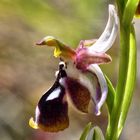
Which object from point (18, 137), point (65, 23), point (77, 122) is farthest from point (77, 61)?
point (65, 23)

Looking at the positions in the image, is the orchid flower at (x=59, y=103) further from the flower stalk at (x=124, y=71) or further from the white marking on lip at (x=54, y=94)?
the flower stalk at (x=124, y=71)

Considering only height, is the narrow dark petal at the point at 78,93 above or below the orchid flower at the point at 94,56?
below

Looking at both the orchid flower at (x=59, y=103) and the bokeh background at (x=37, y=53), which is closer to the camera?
the orchid flower at (x=59, y=103)

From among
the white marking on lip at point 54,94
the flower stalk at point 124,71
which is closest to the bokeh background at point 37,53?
the flower stalk at point 124,71

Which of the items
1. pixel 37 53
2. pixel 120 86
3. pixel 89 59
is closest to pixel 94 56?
pixel 89 59

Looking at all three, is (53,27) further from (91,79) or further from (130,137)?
(91,79)

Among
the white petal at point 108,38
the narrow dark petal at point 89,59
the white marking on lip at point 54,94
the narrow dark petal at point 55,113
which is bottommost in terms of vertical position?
the narrow dark petal at point 55,113

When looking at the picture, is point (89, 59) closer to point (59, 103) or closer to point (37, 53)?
point (59, 103)
